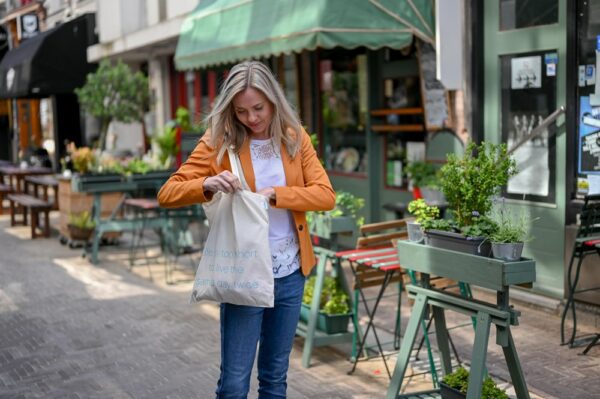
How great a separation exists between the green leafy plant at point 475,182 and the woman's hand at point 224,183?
4.49 feet

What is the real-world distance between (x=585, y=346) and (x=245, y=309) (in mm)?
3615

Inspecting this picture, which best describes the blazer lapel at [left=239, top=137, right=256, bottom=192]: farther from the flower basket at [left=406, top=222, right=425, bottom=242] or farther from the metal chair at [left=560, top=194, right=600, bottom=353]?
the metal chair at [left=560, top=194, right=600, bottom=353]

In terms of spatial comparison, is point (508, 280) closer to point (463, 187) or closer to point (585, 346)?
point (463, 187)

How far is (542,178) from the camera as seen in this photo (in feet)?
24.5

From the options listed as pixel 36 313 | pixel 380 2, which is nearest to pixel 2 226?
pixel 36 313

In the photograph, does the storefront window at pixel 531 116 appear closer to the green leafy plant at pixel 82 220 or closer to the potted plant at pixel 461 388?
the potted plant at pixel 461 388

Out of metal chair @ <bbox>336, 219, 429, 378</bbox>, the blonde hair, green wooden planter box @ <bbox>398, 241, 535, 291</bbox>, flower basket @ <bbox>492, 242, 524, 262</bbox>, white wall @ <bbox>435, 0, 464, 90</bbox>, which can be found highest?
white wall @ <bbox>435, 0, 464, 90</bbox>

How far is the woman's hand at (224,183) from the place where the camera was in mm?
3508

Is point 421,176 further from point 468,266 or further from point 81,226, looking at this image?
point 81,226

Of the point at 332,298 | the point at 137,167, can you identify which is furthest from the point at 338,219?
the point at 137,167

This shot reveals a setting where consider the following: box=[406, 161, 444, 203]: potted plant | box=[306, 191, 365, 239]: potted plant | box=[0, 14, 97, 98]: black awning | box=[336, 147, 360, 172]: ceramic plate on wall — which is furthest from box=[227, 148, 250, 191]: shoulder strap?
box=[0, 14, 97, 98]: black awning

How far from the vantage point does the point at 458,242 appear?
4.27 m

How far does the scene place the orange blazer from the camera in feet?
11.9

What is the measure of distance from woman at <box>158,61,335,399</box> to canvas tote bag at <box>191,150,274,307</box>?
0.31 ft
